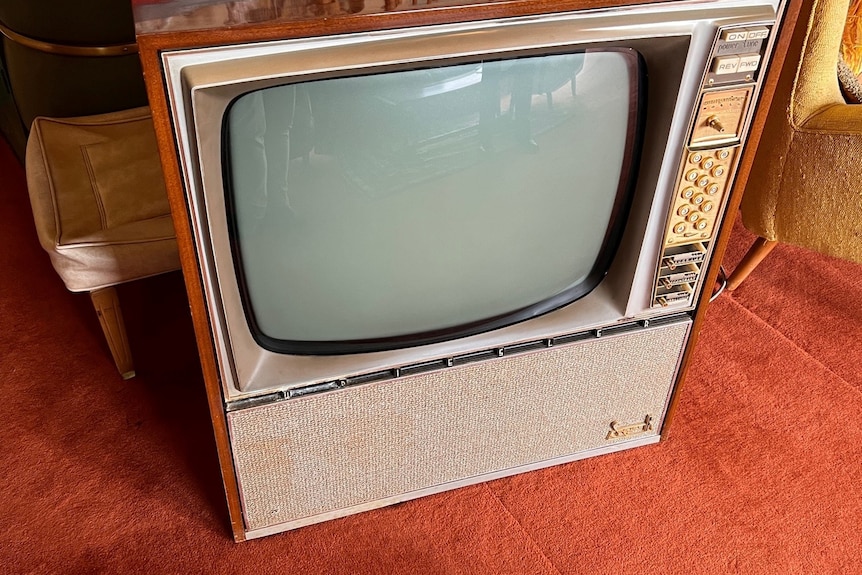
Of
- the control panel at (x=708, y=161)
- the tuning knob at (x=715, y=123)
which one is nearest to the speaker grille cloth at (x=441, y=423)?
the control panel at (x=708, y=161)

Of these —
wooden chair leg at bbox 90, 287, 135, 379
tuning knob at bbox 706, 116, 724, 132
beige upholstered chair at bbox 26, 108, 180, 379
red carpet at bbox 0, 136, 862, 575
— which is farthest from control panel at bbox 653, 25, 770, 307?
wooden chair leg at bbox 90, 287, 135, 379

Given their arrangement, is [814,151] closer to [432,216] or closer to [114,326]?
[432,216]

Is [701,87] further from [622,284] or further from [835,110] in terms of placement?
[835,110]

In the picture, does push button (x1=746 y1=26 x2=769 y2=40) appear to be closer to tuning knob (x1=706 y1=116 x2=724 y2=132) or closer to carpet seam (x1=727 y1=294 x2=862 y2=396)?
tuning knob (x1=706 y1=116 x2=724 y2=132)

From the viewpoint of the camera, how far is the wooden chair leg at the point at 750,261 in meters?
1.58

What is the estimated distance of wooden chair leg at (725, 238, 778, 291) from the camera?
5.17 feet

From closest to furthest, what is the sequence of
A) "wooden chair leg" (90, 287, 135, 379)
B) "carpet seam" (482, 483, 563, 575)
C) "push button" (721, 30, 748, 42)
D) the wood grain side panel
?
the wood grain side panel → "push button" (721, 30, 748, 42) → "carpet seam" (482, 483, 563, 575) → "wooden chair leg" (90, 287, 135, 379)

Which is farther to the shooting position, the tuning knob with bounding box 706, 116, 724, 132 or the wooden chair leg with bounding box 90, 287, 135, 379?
the wooden chair leg with bounding box 90, 287, 135, 379

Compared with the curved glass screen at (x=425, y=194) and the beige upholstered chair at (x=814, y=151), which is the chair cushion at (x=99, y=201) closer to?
the curved glass screen at (x=425, y=194)

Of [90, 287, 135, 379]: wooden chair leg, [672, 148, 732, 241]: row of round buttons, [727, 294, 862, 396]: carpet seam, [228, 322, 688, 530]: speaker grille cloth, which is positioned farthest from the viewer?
[727, 294, 862, 396]: carpet seam

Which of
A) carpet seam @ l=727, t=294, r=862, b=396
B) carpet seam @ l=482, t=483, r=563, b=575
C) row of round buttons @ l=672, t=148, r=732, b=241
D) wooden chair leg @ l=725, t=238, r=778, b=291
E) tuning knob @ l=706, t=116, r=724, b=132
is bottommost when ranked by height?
carpet seam @ l=482, t=483, r=563, b=575

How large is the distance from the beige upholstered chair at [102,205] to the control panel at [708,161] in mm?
759

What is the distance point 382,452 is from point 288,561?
0.22 meters

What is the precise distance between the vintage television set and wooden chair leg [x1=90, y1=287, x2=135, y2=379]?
0.43 m
